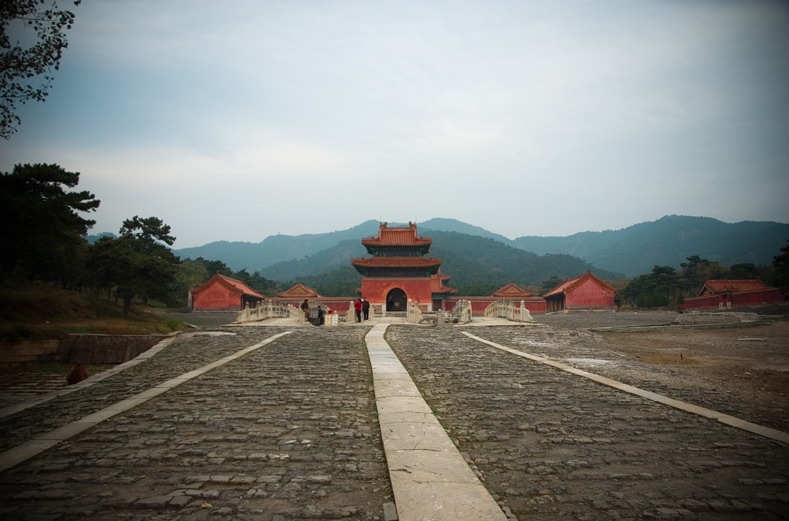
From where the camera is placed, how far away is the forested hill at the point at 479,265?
101m

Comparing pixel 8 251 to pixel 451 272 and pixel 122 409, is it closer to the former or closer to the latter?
pixel 122 409

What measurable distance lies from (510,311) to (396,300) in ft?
62.3

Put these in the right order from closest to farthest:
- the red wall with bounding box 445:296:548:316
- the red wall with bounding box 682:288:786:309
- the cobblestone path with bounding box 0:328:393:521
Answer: the cobblestone path with bounding box 0:328:393:521, the red wall with bounding box 682:288:786:309, the red wall with bounding box 445:296:548:316

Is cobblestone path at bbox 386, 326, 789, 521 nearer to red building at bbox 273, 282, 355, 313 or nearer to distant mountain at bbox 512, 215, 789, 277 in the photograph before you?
red building at bbox 273, 282, 355, 313

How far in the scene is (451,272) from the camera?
334 ft

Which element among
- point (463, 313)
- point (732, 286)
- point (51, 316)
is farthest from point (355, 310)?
point (732, 286)

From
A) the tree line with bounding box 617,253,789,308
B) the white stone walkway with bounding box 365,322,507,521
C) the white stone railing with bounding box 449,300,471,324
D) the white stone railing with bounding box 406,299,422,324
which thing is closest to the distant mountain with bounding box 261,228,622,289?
the tree line with bounding box 617,253,789,308

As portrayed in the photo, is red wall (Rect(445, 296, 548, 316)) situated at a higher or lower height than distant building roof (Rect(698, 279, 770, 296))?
lower

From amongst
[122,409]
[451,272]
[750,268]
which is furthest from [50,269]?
[451,272]

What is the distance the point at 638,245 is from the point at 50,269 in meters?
185

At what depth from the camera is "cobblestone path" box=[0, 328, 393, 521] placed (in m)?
2.80

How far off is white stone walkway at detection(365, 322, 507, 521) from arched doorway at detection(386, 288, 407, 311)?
3490 cm

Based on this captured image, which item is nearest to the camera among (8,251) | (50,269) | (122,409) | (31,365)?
(122,409)

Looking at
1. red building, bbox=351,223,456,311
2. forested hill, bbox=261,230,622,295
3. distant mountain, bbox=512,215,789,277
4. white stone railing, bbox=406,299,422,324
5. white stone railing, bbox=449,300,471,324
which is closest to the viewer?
white stone railing, bbox=449,300,471,324
